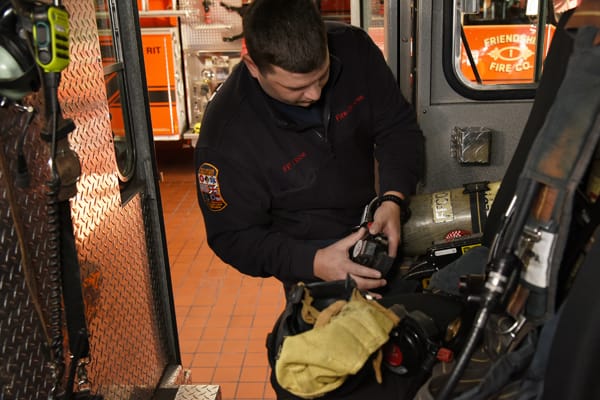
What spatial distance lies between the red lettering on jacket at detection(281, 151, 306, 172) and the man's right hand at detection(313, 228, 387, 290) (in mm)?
340

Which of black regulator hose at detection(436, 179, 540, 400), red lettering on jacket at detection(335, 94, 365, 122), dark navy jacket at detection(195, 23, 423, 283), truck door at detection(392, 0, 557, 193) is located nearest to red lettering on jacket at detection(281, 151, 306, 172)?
dark navy jacket at detection(195, 23, 423, 283)

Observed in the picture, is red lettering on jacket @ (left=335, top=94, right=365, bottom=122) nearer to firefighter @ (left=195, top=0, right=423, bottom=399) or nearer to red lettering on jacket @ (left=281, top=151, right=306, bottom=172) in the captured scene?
firefighter @ (left=195, top=0, right=423, bottom=399)

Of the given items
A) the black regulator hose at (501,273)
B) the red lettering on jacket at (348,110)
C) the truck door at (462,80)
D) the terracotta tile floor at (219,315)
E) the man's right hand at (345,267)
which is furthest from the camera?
the terracotta tile floor at (219,315)

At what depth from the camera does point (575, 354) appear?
44.9 inches

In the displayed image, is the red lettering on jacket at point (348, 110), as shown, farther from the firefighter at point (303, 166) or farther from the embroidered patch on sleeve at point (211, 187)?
the embroidered patch on sleeve at point (211, 187)

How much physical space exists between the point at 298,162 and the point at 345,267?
0.44 meters

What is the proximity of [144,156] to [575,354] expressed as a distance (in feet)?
6.83

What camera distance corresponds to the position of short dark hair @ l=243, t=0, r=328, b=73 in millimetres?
2010

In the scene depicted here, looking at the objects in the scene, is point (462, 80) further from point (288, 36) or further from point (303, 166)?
point (288, 36)

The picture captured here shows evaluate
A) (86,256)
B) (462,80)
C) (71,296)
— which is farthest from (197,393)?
(462,80)

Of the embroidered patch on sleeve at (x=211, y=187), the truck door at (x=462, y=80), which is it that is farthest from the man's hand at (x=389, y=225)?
the truck door at (x=462, y=80)

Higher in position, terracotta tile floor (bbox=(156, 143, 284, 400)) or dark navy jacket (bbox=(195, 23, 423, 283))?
dark navy jacket (bbox=(195, 23, 423, 283))

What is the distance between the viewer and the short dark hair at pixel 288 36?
2010 millimetres

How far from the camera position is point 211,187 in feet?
7.66
